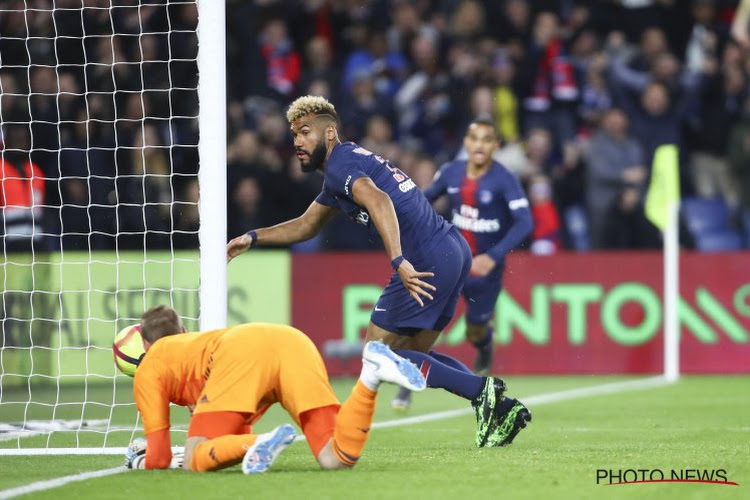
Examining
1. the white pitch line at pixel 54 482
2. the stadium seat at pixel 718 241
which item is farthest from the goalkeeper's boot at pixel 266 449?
the stadium seat at pixel 718 241

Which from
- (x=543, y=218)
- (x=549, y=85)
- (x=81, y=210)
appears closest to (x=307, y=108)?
(x=81, y=210)

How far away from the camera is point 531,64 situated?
51.7 ft

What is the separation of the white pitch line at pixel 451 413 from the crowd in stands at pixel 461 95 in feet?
7.83

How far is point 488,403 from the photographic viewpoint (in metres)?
7.13

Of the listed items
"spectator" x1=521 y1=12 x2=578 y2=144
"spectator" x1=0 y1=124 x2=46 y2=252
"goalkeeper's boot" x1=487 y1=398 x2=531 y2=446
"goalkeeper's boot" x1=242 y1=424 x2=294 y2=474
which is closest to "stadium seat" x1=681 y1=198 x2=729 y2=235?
"spectator" x1=521 y1=12 x2=578 y2=144

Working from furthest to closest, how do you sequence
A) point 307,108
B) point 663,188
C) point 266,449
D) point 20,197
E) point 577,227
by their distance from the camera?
point 577,227, point 663,188, point 20,197, point 307,108, point 266,449

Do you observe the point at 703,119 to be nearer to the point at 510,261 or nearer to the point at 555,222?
the point at 555,222

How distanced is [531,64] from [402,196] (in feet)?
29.5

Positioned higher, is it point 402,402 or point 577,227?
point 577,227

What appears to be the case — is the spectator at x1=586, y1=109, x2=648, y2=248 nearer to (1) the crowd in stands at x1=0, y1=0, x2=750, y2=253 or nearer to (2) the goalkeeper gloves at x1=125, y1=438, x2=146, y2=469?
(1) the crowd in stands at x1=0, y1=0, x2=750, y2=253

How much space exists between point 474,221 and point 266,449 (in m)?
5.16

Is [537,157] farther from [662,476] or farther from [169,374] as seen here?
[169,374]

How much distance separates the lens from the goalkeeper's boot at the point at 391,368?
5.96 meters

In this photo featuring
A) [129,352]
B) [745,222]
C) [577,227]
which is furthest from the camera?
[745,222]
